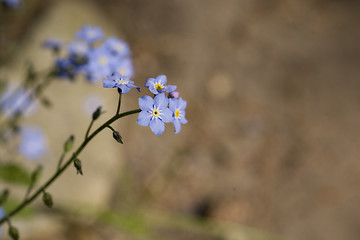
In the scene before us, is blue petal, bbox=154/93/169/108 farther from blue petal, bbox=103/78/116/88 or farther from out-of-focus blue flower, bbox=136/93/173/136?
blue petal, bbox=103/78/116/88

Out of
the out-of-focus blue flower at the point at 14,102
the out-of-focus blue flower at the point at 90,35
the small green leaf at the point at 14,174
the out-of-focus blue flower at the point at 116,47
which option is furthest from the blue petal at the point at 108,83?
the out-of-focus blue flower at the point at 14,102

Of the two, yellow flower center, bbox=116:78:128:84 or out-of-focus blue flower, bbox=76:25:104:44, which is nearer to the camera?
yellow flower center, bbox=116:78:128:84

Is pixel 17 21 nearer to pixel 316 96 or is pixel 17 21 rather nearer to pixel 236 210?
pixel 236 210

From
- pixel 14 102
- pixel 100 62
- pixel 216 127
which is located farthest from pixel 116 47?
pixel 216 127

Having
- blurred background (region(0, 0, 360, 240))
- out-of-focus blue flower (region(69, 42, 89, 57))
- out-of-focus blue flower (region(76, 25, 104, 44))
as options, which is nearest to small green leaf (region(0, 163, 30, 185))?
out-of-focus blue flower (region(69, 42, 89, 57))

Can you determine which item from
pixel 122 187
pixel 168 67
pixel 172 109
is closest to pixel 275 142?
pixel 168 67

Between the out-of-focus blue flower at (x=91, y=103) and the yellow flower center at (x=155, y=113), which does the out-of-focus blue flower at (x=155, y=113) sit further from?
the out-of-focus blue flower at (x=91, y=103)

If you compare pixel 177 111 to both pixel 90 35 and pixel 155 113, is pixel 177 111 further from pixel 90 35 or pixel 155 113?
pixel 90 35
